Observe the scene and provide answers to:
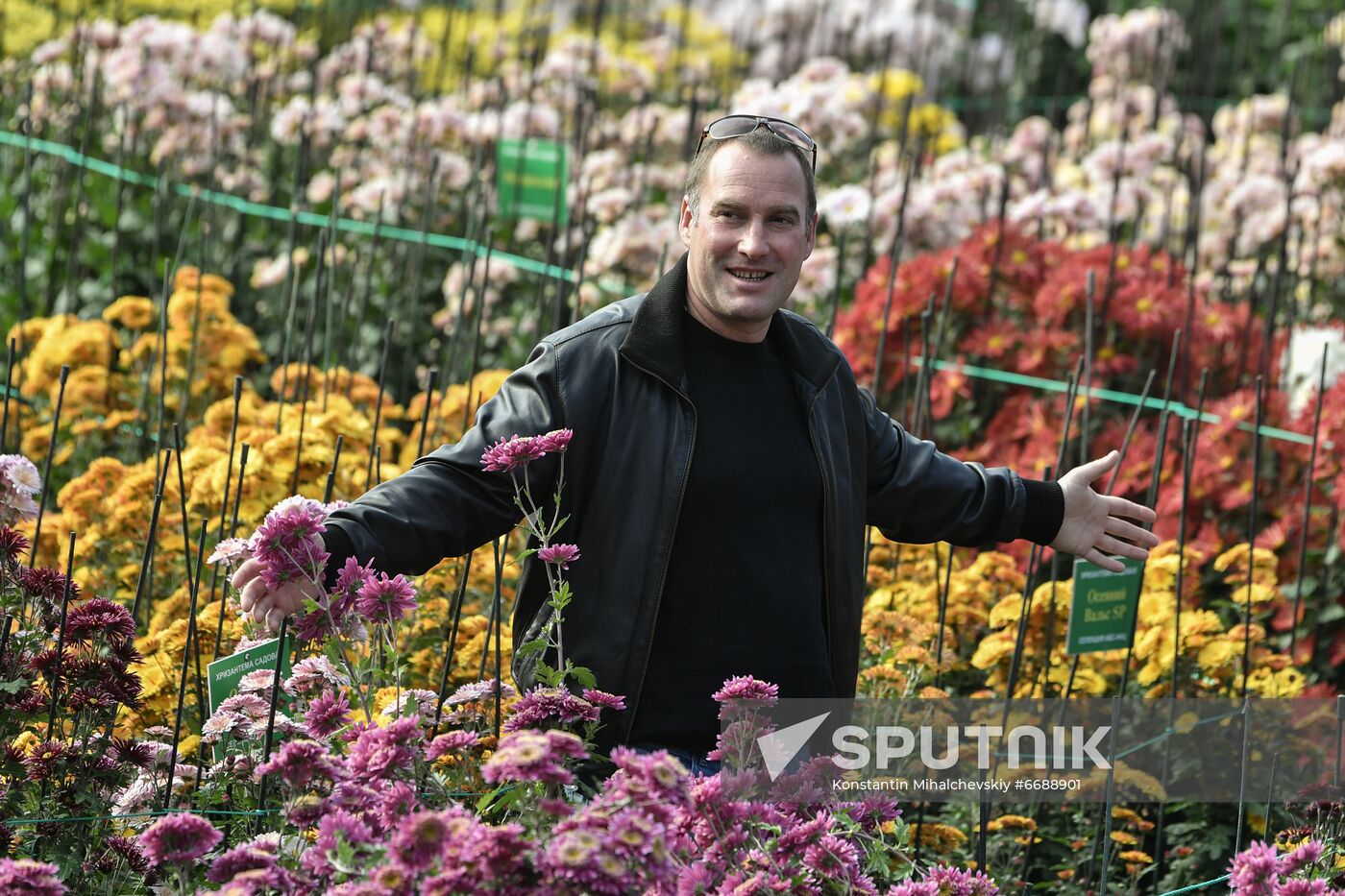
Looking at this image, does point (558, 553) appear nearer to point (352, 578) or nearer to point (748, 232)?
point (352, 578)

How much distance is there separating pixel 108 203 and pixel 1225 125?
5.17 meters

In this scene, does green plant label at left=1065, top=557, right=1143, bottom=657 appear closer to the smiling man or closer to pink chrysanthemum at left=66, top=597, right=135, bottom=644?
the smiling man

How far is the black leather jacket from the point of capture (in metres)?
2.35

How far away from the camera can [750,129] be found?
2.48 meters

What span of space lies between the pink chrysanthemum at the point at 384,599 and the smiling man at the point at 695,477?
261mm

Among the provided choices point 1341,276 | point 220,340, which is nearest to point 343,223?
point 220,340

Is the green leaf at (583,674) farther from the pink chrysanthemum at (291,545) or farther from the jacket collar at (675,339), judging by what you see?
the jacket collar at (675,339)

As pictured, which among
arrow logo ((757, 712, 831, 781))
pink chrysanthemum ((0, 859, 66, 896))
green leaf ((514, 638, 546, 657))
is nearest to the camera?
pink chrysanthemum ((0, 859, 66, 896))

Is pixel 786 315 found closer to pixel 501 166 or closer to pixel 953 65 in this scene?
pixel 501 166

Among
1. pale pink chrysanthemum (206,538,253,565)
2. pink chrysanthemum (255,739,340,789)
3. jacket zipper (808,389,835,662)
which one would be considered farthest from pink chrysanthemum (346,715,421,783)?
jacket zipper (808,389,835,662)

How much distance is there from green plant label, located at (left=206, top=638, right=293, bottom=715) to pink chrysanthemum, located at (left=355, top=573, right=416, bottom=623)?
0.44 metres

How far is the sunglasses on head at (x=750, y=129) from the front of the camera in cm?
247

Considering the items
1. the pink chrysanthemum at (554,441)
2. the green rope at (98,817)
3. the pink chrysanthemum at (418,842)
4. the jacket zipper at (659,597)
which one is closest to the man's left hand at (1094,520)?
the jacket zipper at (659,597)

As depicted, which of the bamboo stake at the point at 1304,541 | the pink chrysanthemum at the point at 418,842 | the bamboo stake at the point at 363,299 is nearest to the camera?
the pink chrysanthemum at the point at 418,842
